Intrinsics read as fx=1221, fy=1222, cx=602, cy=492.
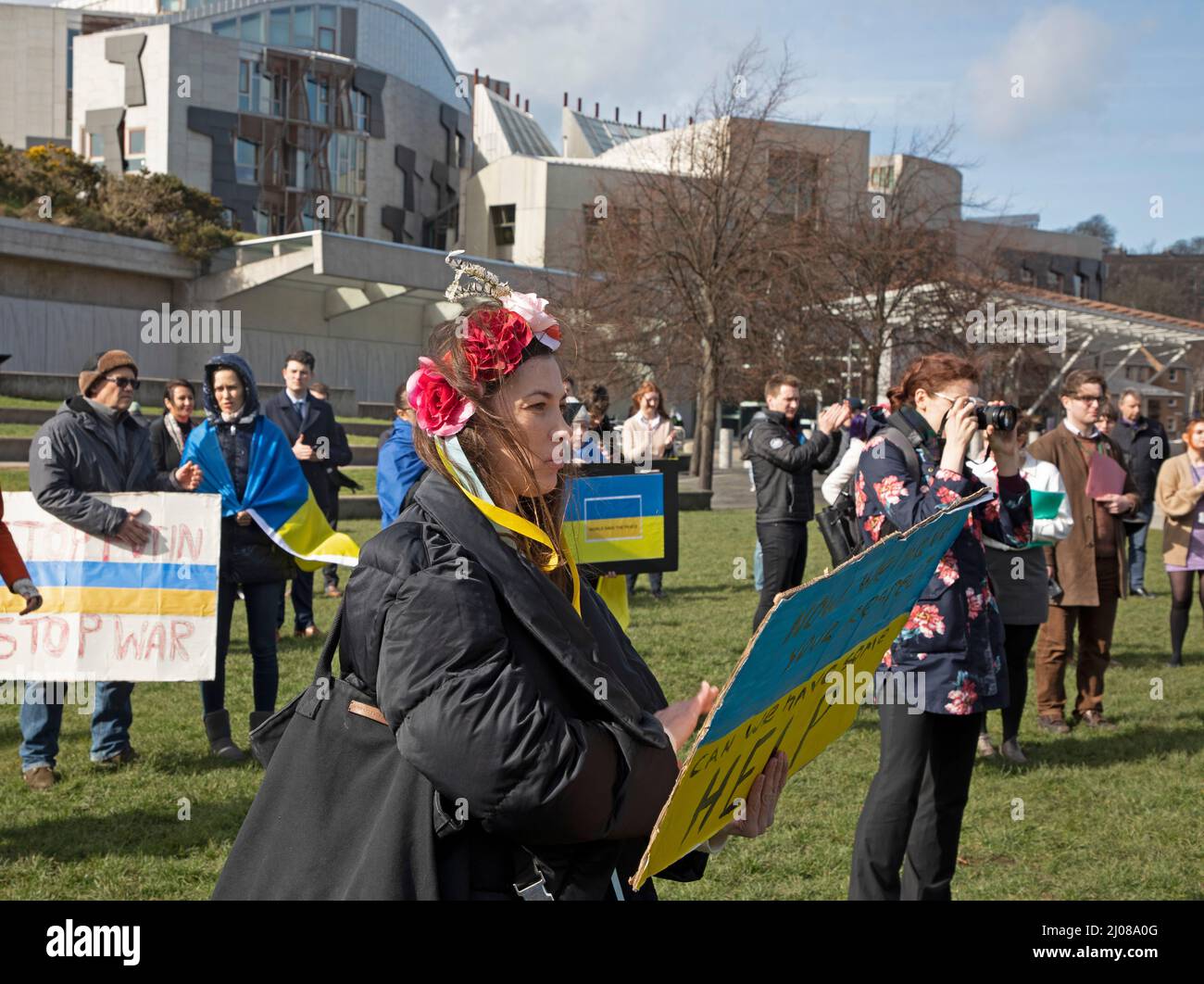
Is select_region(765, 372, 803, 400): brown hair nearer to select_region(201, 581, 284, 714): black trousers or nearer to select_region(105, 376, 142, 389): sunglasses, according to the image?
select_region(201, 581, 284, 714): black trousers

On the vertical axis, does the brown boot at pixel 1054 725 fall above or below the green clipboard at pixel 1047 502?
below

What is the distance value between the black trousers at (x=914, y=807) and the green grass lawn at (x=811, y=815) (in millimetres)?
978

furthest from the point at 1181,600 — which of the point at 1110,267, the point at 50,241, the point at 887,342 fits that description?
the point at 1110,267

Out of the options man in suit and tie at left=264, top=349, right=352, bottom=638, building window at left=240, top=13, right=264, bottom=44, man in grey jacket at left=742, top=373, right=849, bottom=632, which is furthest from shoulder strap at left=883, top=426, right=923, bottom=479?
building window at left=240, top=13, right=264, bottom=44

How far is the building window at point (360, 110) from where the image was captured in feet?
202

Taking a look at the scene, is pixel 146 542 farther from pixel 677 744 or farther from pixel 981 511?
pixel 677 744

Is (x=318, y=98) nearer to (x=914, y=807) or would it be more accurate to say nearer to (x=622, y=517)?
(x=622, y=517)

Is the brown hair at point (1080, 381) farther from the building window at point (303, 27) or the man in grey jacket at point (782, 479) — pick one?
the building window at point (303, 27)

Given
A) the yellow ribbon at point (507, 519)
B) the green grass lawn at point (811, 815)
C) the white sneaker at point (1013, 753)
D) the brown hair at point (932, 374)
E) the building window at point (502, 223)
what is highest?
the building window at point (502, 223)

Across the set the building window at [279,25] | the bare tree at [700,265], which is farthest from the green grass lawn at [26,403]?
the building window at [279,25]

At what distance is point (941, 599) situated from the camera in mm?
4312

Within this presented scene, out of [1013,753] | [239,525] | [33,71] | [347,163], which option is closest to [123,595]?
[239,525]

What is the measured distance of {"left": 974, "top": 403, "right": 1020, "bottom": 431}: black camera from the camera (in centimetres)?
434

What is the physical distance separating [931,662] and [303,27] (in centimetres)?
6477
